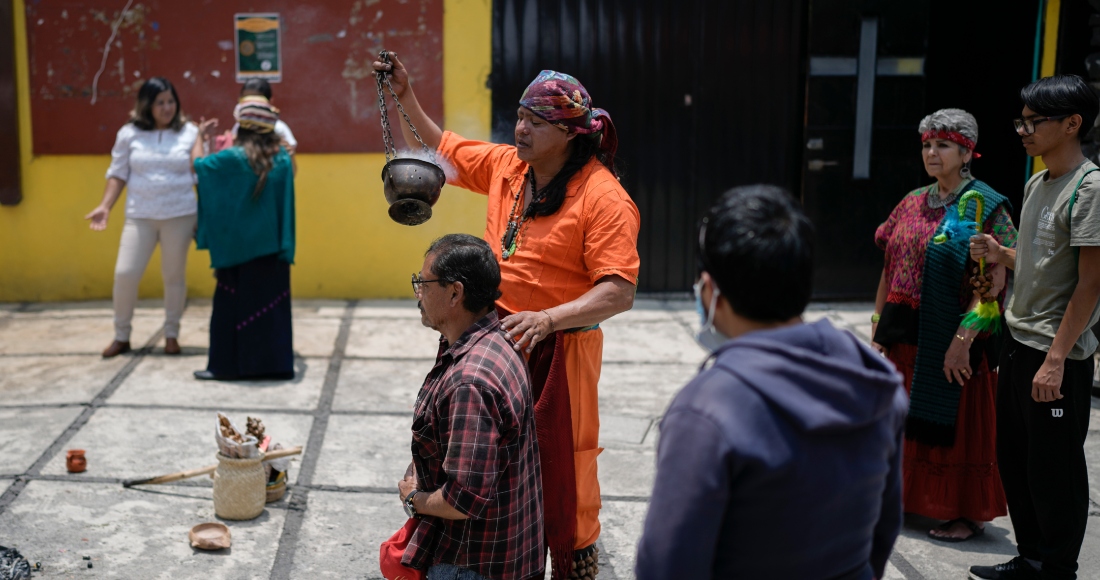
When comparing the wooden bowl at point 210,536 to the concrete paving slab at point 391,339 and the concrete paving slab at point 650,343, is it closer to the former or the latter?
the concrete paving slab at point 391,339

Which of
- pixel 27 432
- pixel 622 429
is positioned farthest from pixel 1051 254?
pixel 27 432

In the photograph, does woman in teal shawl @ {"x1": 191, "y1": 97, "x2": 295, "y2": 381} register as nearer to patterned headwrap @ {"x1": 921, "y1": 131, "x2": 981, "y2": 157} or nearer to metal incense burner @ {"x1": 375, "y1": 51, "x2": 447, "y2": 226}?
metal incense burner @ {"x1": 375, "y1": 51, "x2": 447, "y2": 226}

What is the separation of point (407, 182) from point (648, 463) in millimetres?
2154

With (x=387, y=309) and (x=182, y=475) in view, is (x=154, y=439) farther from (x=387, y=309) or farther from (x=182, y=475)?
(x=387, y=309)

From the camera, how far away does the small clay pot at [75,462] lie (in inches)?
181

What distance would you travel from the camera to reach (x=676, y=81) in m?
8.05

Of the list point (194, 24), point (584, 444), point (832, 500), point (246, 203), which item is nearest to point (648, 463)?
point (584, 444)

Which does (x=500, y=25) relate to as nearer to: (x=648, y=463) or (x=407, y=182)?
(x=648, y=463)

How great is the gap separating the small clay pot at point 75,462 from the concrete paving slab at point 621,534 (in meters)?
2.32

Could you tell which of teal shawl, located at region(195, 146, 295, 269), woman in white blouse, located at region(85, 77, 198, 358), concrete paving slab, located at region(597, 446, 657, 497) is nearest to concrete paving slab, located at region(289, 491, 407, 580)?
concrete paving slab, located at region(597, 446, 657, 497)

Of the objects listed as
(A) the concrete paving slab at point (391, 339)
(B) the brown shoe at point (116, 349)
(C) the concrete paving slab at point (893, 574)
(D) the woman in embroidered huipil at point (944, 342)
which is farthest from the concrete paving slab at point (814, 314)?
(B) the brown shoe at point (116, 349)

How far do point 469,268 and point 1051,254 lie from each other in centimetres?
203

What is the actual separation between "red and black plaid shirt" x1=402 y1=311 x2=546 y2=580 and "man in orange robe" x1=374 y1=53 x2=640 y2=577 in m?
0.47

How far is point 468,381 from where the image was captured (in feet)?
8.52
